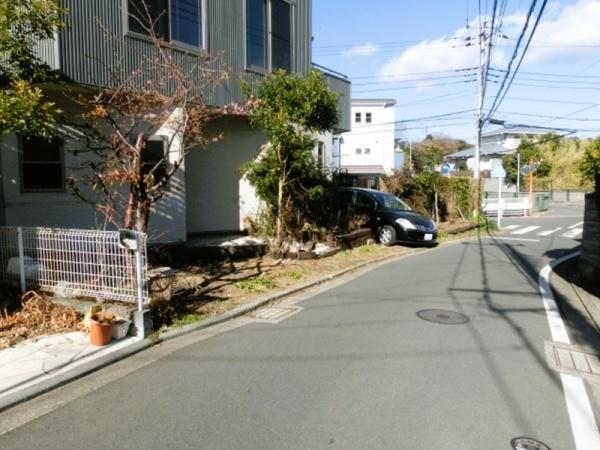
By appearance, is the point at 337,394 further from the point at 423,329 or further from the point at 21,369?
the point at 21,369

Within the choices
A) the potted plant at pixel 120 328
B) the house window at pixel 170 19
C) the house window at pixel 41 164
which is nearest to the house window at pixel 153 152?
the house window at pixel 41 164

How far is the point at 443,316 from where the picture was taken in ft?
22.3

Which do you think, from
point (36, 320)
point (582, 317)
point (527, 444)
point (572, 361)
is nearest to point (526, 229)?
point (582, 317)

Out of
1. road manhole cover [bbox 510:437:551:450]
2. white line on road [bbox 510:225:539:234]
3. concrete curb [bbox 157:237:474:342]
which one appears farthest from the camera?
white line on road [bbox 510:225:539:234]

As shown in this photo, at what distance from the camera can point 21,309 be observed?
6.04 metres

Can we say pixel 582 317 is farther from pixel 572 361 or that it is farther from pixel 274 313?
pixel 274 313

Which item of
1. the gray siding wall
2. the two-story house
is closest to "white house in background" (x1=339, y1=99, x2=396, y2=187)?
the two-story house

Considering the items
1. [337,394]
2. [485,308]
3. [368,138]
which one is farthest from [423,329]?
[368,138]

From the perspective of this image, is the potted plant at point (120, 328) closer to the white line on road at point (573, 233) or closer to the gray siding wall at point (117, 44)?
the gray siding wall at point (117, 44)

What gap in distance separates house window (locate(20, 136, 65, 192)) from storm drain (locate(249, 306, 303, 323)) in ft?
16.4

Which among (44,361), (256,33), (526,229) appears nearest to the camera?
(44,361)

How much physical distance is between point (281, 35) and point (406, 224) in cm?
665

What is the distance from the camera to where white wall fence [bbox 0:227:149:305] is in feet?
18.7

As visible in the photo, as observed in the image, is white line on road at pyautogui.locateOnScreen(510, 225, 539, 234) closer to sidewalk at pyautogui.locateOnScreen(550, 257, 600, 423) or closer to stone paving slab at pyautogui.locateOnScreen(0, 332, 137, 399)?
sidewalk at pyautogui.locateOnScreen(550, 257, 600, 423)
